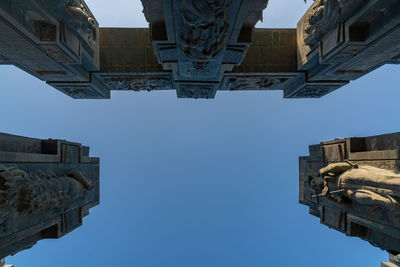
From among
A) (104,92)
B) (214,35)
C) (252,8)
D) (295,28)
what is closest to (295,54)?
(295,28)

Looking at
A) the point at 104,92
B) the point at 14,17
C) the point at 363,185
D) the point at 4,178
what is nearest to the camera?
the point at 4,178

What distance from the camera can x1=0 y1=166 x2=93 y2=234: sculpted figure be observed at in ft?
13.6

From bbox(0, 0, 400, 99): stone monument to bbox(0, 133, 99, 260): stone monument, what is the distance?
11.8 feet

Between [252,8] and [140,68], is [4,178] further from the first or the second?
[252,8]

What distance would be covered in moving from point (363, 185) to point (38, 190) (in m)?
8.60

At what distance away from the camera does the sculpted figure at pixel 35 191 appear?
4141 mm

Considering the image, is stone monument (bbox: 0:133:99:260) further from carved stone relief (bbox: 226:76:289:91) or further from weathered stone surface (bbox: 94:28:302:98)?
carved stone relief (bbox: 226:76:289:91)

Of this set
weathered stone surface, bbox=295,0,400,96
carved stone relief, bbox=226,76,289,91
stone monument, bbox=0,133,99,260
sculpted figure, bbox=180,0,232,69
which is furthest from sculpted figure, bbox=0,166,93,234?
weathered stone surface, bbox=295,0,400,96

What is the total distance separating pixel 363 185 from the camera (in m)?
5.04

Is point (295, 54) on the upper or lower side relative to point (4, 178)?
upper

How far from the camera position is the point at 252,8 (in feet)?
18.9

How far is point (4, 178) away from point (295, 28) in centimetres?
1217

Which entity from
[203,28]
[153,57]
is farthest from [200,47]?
[153,57]

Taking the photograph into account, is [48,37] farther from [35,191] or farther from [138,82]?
[35,191]
